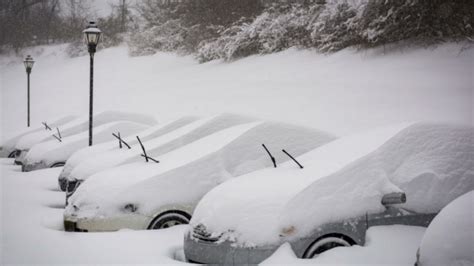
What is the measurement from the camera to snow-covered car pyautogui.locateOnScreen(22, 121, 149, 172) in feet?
35.6

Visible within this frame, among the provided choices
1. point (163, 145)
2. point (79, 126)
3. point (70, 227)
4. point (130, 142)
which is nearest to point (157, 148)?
point (163, 145)

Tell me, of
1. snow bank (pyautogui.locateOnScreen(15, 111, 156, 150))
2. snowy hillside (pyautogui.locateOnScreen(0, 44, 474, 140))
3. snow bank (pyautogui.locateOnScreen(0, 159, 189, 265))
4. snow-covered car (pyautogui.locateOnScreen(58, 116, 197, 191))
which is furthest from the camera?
snow bank (pyautogui.locateOnScreen(15, 111, 156, 150))

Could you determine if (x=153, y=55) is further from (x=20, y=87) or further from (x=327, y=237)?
(x=327, y=237)

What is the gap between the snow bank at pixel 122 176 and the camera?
5608 mm

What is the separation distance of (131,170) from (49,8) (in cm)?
4054

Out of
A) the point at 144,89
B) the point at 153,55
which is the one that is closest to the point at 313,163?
the point at 144,89

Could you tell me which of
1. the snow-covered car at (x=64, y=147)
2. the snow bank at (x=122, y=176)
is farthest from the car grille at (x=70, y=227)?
the snow-covered car at (x=64, y=147)

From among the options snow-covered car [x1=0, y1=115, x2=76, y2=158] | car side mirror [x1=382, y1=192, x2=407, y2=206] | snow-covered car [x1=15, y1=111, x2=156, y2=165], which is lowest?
snow-covered car [x1=0, y1=115, x2=76, y2=158]

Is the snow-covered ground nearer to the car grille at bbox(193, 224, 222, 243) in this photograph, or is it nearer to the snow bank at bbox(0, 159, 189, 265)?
the snow bank at bbox(0, 159, 189, 265)

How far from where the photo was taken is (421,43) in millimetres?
11781

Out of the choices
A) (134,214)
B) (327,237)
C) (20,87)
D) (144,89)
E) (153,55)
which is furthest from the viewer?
(20,87)

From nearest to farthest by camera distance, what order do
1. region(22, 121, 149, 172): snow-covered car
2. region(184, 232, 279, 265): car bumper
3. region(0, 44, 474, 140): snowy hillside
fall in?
region(184, 232, 279, 265): car bumper → region(0, 44, 474, 140): snowy hillside → region(22, 121, 149, 172): snow-covered car

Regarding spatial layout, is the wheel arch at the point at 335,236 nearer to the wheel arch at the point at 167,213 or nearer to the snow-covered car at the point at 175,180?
the snow-covered car at the point at 175,180

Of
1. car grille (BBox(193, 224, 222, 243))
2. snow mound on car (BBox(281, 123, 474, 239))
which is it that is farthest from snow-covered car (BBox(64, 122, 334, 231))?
snow mound on car (BBox(281, 123, 474, 239))
